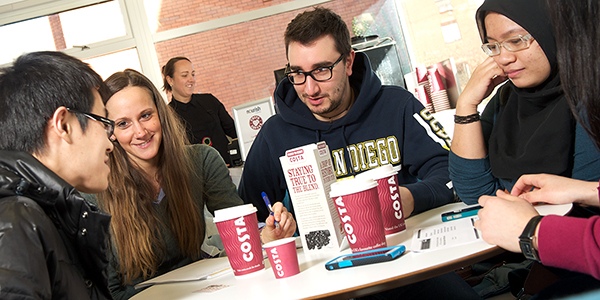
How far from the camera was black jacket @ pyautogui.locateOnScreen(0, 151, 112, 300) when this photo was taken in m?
0.75

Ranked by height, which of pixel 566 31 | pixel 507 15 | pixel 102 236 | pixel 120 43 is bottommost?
pixel 102 236

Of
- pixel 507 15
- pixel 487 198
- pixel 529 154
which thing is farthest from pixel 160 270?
pixel 507 15

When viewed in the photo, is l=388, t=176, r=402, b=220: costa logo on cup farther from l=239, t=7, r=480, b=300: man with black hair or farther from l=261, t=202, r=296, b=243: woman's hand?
l=239, t=7, r=480, b=300: man with black hair

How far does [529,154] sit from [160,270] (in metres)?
1.32

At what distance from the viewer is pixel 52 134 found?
100cm

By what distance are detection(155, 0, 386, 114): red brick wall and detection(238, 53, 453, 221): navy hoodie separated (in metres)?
3.80

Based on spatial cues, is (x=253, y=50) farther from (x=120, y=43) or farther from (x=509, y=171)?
(x=509, y=171)

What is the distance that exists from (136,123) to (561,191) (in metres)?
1.49

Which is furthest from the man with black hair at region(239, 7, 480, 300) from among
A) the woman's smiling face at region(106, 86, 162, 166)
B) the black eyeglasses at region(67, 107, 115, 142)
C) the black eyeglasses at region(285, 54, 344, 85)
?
the black eyeglasses at region(67, 107, 115, 142)

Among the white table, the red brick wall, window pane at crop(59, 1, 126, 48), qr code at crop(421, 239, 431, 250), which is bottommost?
the white table

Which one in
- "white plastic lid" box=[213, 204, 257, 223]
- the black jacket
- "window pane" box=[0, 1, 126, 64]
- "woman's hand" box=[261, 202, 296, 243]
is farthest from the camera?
→ "window pane" box=[0, 1, 126, 64]

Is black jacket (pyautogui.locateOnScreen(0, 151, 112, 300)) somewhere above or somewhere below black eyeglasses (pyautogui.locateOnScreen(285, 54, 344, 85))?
below

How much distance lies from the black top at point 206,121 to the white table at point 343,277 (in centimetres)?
326

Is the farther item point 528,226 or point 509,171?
point 509,171
